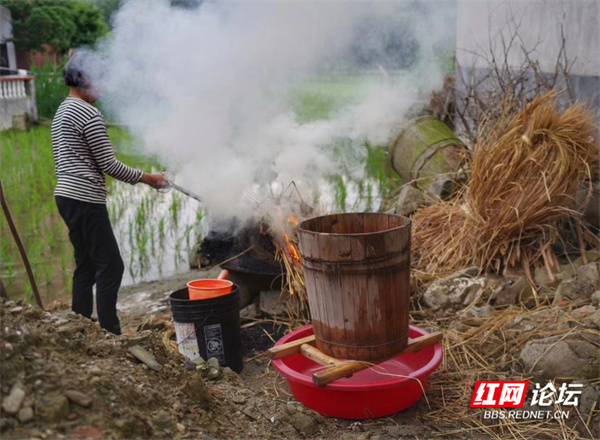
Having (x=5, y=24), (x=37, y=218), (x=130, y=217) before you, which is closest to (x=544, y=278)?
(x=130, y=217)

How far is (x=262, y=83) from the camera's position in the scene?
588 cm

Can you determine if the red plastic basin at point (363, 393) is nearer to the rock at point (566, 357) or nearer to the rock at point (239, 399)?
the rock at point (239, 399)

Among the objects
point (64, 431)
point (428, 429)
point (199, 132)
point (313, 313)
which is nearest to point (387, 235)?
point (313, 313)

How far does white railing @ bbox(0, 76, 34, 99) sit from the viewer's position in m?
15.5

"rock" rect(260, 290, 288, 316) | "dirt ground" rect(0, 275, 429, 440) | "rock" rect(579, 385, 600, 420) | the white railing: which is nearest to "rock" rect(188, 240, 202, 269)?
"rock" rect(260, 290, 288, 316)

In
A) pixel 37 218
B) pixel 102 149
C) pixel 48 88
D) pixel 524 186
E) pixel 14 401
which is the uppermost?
pixel 48 88

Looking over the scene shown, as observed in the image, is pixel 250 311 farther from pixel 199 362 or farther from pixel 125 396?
pixel 125 396

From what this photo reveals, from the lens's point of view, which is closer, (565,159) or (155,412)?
(155,412)

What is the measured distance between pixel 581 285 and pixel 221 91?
3.41 meters

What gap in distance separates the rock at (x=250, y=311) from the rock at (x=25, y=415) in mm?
2923

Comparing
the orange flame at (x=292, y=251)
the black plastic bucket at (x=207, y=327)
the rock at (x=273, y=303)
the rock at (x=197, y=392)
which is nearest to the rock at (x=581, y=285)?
the orange flame at (x=292, y=251)

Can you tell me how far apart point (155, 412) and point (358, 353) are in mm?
1167

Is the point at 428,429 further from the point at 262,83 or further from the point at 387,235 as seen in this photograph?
the point at 262,83

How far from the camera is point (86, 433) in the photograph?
205 cm
